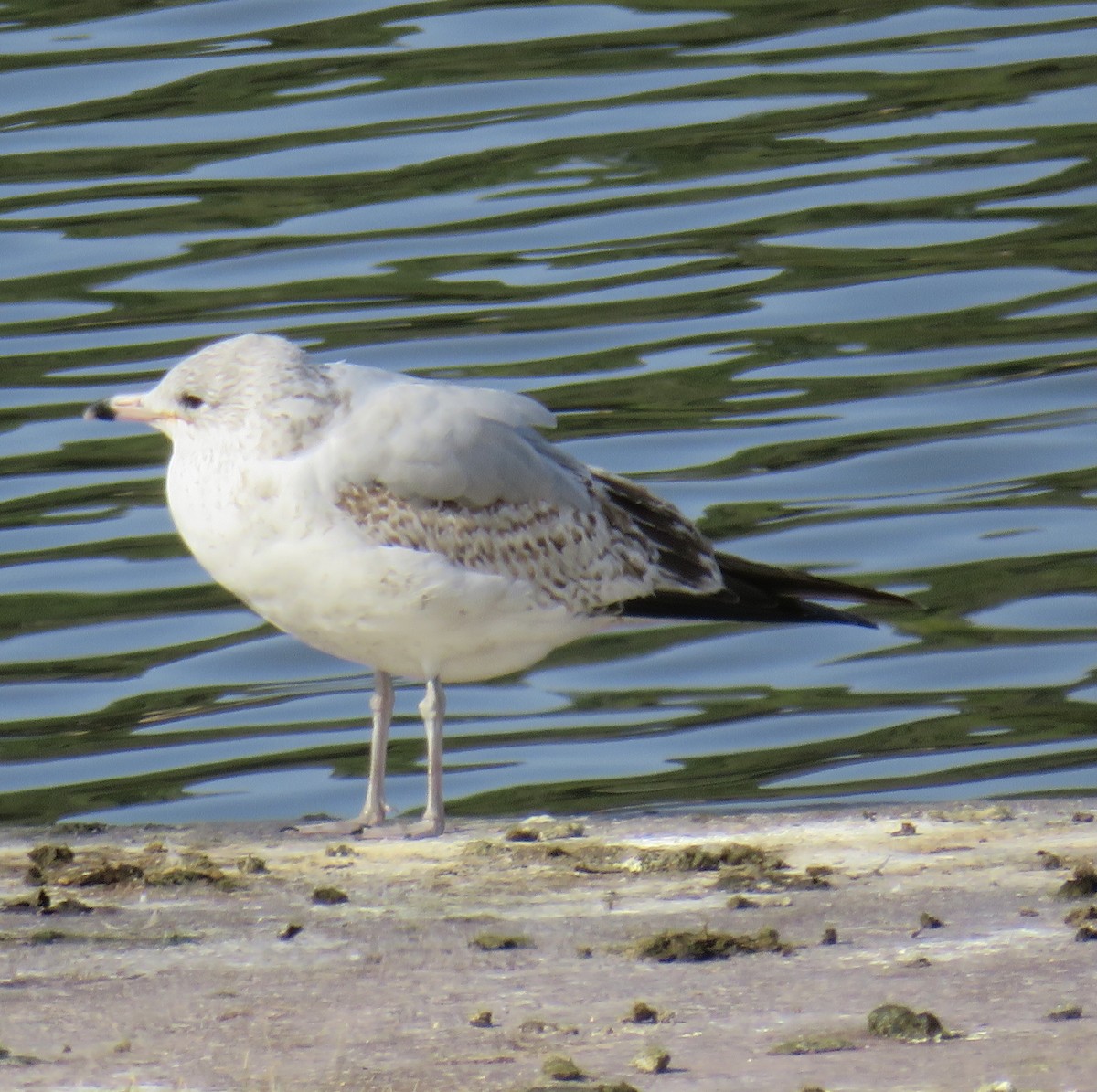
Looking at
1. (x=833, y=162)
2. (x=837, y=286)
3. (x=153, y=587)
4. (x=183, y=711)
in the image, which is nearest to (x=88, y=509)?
(x=153, y=587)

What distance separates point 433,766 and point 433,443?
81cm

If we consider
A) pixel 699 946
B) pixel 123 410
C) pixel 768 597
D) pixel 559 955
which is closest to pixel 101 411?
pixel 123 410

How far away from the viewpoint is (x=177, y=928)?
496cm

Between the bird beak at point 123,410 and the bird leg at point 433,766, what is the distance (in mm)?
962

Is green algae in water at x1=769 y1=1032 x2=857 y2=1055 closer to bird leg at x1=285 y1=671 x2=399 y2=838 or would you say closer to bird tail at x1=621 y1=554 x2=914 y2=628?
bird leg at x1=285 y1=671 x2=399 y2=838

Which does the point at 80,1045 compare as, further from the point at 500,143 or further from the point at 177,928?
the point at 500,143

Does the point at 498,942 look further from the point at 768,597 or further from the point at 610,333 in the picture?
the point at 610,333

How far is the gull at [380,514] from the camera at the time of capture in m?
5.88

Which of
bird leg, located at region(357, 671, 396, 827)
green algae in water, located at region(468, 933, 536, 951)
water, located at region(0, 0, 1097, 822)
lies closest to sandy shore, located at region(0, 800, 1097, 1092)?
Answer: green algae in water, located at region(468, 933, 536, 951)

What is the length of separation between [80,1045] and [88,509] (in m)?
6.18

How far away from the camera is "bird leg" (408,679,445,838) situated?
241 inches

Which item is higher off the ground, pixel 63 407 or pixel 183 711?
pixel 63 407

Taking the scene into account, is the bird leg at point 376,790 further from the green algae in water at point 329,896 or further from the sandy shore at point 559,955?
the green algae in water at point 329,896

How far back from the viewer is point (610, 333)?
11602 mm
